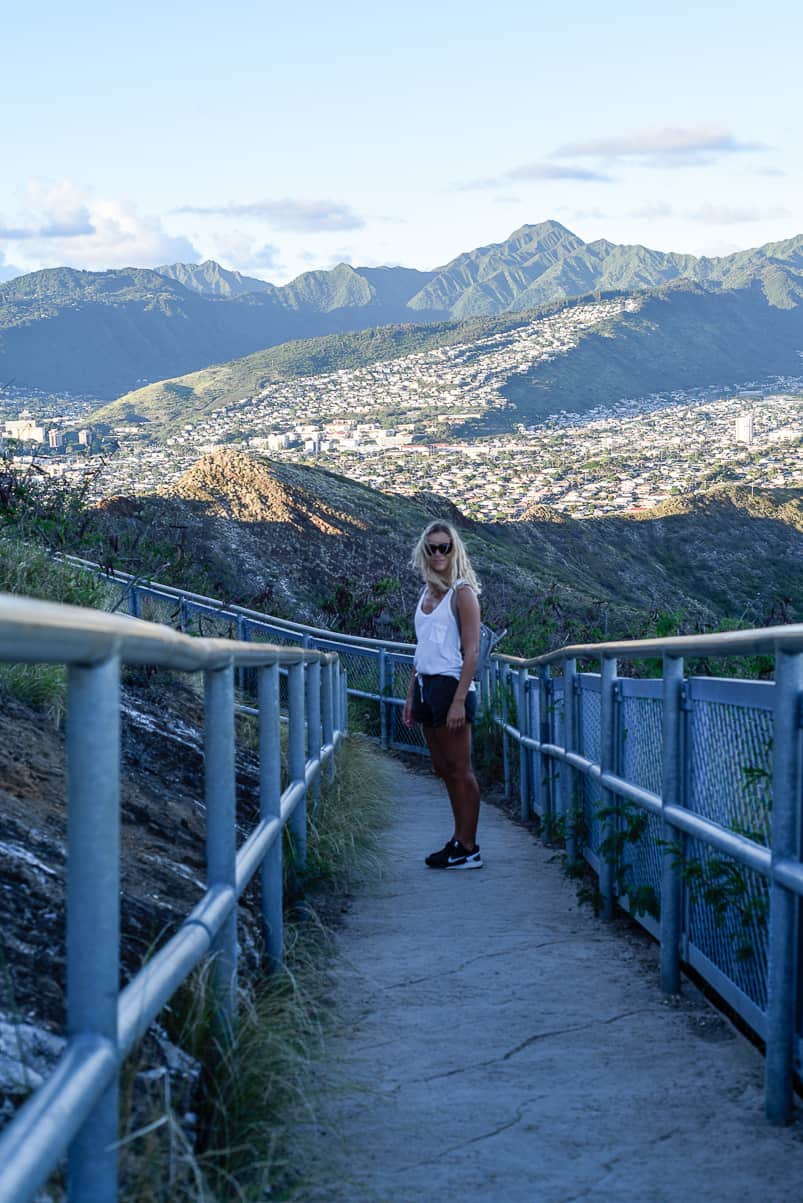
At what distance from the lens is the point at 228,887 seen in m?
3.54

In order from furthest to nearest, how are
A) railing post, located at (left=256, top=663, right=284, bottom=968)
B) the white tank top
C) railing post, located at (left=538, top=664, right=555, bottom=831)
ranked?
railing post, located at (left=538, top=664, right=555, bottom=831)
the white tank top
railing post, located at (left=256, top=663, right=284, bottom=968)

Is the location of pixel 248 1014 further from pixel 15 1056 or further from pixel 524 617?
pixel 524 617

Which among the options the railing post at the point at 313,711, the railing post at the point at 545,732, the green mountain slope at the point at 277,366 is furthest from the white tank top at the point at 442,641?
the green mountain slope at the point at 277,366

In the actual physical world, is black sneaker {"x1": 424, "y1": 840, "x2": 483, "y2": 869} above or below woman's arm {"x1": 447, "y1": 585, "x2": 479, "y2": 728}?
below

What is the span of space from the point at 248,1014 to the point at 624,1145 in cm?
100

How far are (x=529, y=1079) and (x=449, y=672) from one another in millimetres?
3772

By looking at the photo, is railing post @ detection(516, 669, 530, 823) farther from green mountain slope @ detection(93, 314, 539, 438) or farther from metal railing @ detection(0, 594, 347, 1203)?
green mountain slope @ detection(93, 314, 539, 438)

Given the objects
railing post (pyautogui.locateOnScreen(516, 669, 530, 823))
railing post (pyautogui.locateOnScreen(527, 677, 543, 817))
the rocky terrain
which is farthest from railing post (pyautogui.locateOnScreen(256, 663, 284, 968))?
railing post (pyautogui.locateOnScreen(516, 669, 530, 823))

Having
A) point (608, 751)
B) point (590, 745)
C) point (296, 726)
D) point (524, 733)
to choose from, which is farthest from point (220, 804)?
point (524, 733)

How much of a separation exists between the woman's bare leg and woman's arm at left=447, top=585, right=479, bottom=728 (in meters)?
0.19

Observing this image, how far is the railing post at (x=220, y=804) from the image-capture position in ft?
11.5

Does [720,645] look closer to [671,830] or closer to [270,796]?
[671,830]

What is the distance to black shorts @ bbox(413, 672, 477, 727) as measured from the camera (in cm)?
766

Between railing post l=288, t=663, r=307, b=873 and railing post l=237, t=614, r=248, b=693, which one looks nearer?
railing post l=288, t=663, r=307, b=873
